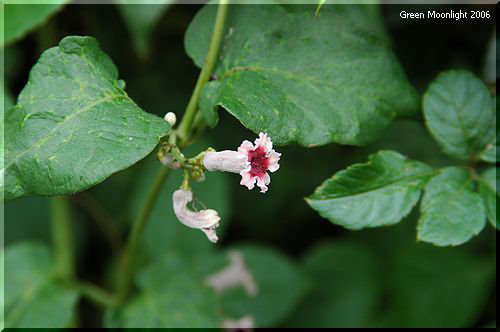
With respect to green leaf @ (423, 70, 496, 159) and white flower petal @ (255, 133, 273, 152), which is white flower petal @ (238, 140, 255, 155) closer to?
white flower petal @ (255, 133, 273, 152)

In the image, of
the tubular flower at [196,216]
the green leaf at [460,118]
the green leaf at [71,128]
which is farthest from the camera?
the green leaf at [460,118]

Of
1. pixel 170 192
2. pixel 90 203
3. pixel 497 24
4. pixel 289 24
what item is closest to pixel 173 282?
pixel 170 192

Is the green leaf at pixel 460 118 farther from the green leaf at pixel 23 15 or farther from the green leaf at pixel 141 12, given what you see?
the green leaf at pixel 23 15

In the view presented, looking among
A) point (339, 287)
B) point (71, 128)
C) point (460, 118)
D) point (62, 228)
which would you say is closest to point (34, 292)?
point (62, 228)

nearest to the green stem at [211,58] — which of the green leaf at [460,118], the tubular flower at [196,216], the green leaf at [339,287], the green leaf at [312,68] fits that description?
the green leaf at [312,68]

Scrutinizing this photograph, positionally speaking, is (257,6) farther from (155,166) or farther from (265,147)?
(155,166)

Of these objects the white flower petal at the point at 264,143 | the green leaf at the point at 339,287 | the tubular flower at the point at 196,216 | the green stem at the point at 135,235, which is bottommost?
the green leaf at the point at 339,287
